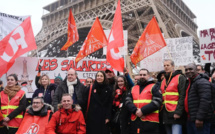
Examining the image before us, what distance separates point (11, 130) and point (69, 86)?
4.41ft

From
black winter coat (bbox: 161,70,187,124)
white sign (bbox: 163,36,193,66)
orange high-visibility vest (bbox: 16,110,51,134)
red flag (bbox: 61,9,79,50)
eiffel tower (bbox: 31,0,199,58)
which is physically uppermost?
eiffel tower (bbox: 31,0,199,58)

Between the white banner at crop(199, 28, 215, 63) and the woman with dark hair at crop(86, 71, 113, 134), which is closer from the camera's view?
the woman with dark hair at crop(86, 71, 113, 134)

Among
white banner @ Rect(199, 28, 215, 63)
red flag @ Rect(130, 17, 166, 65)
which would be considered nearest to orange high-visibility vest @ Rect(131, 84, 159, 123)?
red flag @ Rect(130, 17, 166, 65)

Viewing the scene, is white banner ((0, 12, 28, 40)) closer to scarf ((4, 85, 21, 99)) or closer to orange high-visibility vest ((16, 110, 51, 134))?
scarf ((4, 85, 21, 99))

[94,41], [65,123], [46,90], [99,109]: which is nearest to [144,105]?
[99,109]

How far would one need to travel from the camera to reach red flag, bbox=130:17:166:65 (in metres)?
6.12

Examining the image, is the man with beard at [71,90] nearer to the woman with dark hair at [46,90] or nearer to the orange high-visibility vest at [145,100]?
the woman with dark hair at [46,90]

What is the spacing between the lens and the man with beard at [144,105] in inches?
152

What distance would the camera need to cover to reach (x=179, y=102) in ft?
12.7

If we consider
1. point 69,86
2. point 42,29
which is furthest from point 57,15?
point 69,86

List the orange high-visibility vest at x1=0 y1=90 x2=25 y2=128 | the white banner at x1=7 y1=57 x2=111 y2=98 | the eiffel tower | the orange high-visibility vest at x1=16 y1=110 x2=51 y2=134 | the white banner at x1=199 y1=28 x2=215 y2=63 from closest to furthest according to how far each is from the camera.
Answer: the orange high-visibility vest at x1=16 y1=110 x2=51 y2=134 < the orange high-visibility vest at x1=0 y1=90 x2=25 y2=128 < the white banner at x1=199 y1=28 x2=215 y2=63 < the white banner at x1=7 y1=57 x2=111 y2=98 < the eiffel tower

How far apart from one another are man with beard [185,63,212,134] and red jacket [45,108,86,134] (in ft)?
5.77

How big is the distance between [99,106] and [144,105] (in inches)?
36.5

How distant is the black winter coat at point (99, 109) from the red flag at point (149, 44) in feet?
5.82
